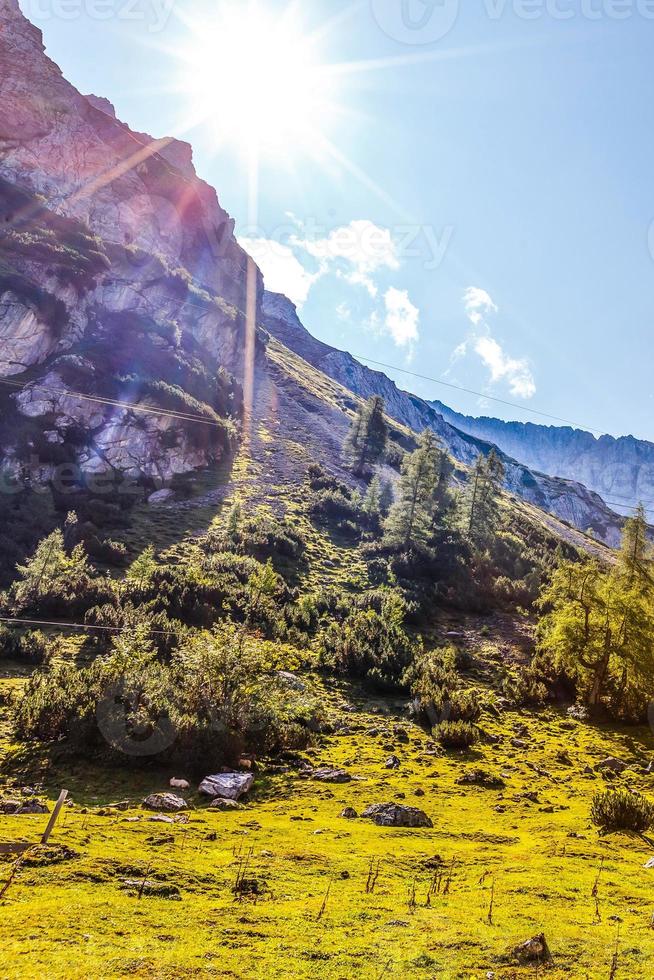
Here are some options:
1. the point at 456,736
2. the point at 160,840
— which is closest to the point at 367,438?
the point at 456,736

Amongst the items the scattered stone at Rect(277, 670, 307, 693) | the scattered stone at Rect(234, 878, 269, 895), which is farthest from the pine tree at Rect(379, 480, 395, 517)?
the scattered stone at Rect(234, 878, 269, 895)

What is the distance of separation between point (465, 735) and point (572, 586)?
13966mm

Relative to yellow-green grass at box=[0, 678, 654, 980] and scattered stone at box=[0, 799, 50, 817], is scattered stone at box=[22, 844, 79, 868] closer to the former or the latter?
yellow-green grass at box=[0, 678, 654, 980]

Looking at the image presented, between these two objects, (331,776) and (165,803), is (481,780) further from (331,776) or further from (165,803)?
(165,803)

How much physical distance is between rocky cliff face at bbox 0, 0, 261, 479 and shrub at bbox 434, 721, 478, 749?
4616cm

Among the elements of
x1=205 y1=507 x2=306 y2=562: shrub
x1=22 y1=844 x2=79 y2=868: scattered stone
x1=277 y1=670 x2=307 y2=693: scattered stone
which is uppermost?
x1=205 y1=507 x2=306 y2=562: shrub

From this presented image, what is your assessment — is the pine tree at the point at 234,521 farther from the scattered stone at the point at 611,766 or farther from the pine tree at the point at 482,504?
the scattered stone at the point at 611,766

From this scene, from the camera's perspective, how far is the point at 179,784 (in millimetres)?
15766

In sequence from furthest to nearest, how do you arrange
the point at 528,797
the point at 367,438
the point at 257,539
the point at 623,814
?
1. the point at 367,438
2. the point at 257,539
3. the point at 528,797
4. the point at 623,814

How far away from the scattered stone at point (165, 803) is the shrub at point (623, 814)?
11.6 m

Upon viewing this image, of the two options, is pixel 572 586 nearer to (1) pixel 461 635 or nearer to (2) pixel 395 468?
(1) pixel 461 635

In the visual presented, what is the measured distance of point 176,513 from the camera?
52.2 meters

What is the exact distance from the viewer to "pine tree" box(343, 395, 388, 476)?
265ft

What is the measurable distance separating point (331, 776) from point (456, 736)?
22.9 ft
